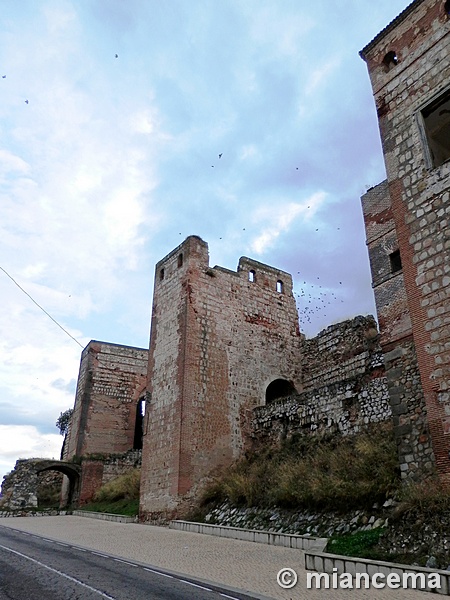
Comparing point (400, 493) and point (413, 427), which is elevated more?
point (413, 427)

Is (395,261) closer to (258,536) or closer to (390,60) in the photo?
(390,60)

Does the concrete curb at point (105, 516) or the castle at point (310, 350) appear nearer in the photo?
the castle at point (310, 350)

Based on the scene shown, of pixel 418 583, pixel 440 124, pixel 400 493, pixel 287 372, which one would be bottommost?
pixel 418 583

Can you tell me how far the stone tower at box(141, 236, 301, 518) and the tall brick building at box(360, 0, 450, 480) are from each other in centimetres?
690

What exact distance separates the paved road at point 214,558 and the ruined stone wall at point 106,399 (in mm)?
11252

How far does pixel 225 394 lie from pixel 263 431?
176cm

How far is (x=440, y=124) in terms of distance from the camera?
9594mm

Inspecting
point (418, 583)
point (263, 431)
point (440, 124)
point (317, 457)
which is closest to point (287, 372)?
point (263, 431)

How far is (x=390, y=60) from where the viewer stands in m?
10.0

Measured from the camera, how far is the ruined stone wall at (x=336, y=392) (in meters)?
A: 12.0

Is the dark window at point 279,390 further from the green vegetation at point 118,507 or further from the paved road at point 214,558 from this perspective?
the paved road at point 214,558

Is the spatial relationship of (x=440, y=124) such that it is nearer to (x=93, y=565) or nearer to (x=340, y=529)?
(x=340, y=529)

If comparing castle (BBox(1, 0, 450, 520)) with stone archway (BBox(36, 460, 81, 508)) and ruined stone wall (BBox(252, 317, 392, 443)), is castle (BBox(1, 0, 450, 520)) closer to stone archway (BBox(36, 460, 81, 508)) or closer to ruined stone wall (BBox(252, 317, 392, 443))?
ruined stone wall (BBox(252, 317, 392, 443))

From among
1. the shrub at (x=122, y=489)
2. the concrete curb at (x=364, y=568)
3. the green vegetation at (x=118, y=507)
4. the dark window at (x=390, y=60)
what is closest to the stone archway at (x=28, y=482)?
the shrub at (x=122, y=489)
